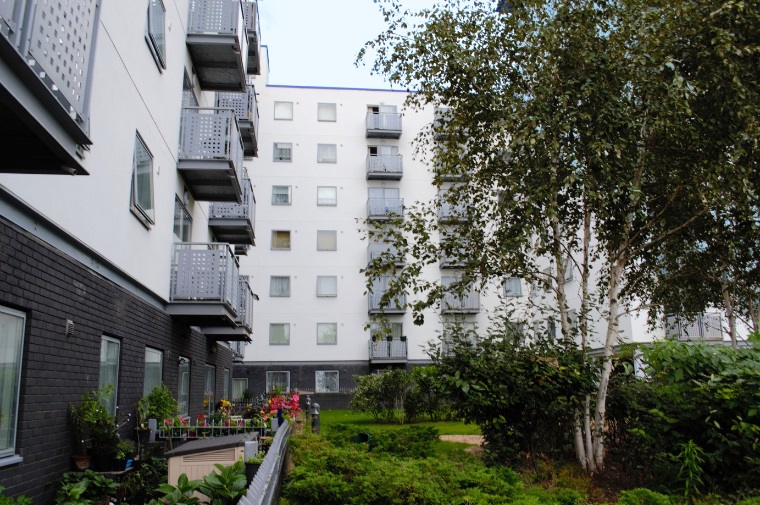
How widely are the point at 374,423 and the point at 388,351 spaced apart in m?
10.2

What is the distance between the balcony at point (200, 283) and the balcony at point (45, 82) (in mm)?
9126

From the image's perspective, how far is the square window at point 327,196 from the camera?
41888 millimetres

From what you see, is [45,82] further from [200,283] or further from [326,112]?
[326,112]

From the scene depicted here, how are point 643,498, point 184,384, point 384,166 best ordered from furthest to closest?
point 384,166
point 184,384
point 643,498

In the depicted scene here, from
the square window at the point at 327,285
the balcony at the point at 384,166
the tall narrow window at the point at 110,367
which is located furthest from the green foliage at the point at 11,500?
the balcony at the point at 384,166

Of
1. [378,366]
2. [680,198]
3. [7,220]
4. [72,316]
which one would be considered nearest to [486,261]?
[680,198]

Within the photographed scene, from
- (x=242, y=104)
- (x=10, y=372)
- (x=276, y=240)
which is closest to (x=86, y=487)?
(x=10, y=372)

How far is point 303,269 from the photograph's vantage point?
133ft

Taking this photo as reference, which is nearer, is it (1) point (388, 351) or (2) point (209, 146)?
(2) point (209, 146)

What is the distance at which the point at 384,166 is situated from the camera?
41.8m

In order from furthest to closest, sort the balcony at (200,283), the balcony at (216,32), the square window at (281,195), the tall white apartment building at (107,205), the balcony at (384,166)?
the balcony at (384,166), the square window at (281,195), the balcony at (216,32), the balcony at (200,283), the tall white apartment building at (107,205)

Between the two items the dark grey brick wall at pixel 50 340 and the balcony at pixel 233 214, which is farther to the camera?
the balcony at pixel 233 214

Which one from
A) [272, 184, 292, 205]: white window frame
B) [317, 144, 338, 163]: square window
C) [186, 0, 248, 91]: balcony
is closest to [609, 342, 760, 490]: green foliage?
[186, 0, 248, 91]: balcony

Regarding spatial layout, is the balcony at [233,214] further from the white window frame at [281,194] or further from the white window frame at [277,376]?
the white window frame at [281,194]
